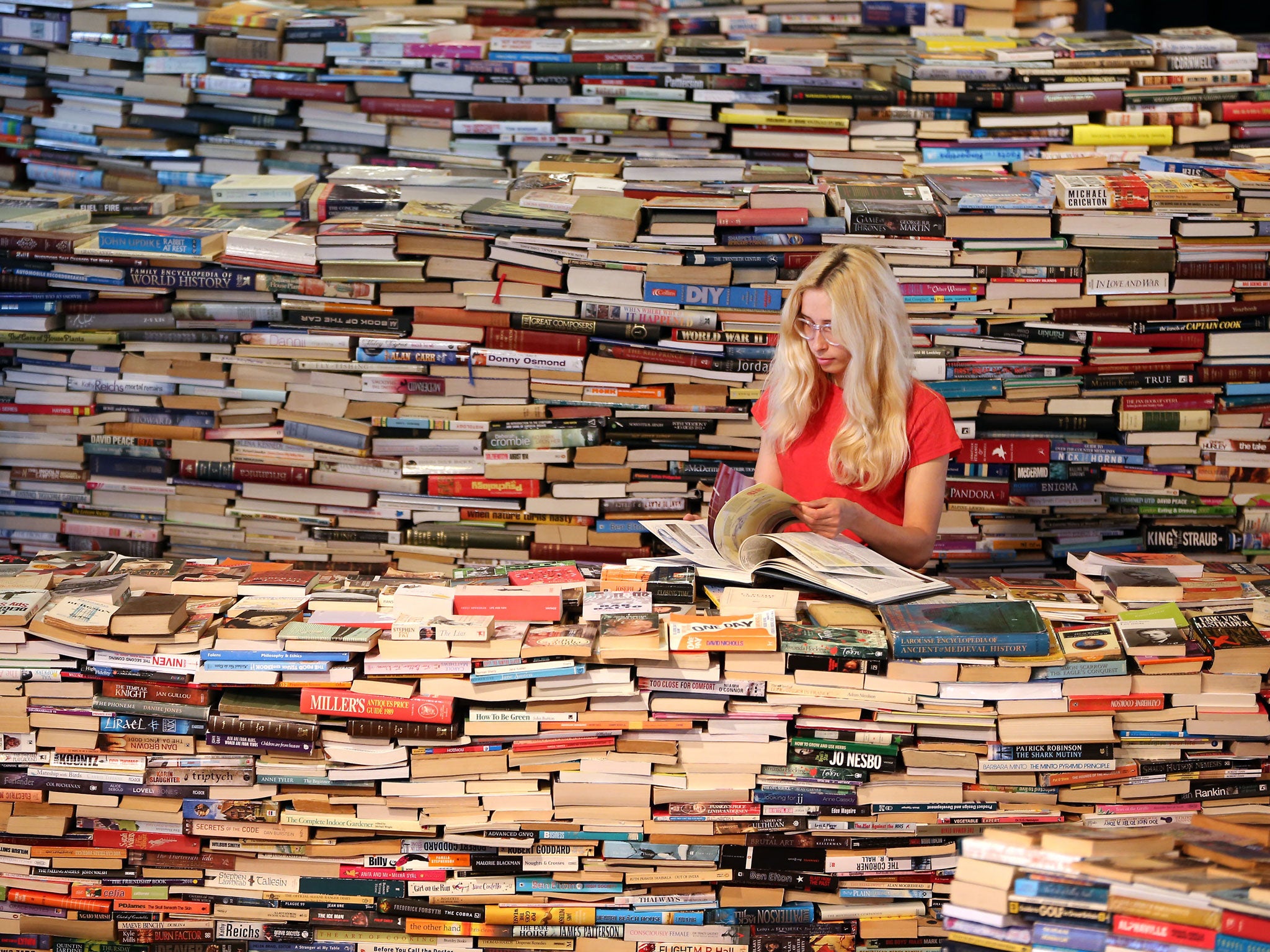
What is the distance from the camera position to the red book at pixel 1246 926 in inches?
68.7

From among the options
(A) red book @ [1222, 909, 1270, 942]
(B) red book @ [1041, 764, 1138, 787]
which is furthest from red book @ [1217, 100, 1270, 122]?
(A) red book @ [1222, 909, 1270, 942]

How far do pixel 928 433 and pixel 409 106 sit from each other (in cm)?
270

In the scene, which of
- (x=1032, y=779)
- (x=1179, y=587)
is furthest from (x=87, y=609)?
(x=1179, y=587)

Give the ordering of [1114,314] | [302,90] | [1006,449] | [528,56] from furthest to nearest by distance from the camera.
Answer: [302,90] < [528,56] < [1006,449] < [1114,314]

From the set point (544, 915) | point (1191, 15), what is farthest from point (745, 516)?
point (1191, 15)

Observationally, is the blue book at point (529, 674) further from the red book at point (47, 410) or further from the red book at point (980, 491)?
the red book at point (47, 410)

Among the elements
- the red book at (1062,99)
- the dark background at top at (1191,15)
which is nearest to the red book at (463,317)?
the red book at (1062,99)

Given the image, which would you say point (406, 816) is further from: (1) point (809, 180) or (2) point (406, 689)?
(1) point (809, 180)

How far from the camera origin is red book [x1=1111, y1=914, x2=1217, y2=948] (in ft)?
5.84

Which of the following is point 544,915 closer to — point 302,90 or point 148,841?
point 148,841

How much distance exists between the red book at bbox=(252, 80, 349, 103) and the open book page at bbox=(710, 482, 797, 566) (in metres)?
2.90

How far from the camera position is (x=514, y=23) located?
5.45m

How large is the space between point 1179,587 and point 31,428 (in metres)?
3.48

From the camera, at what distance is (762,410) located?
3.23m
